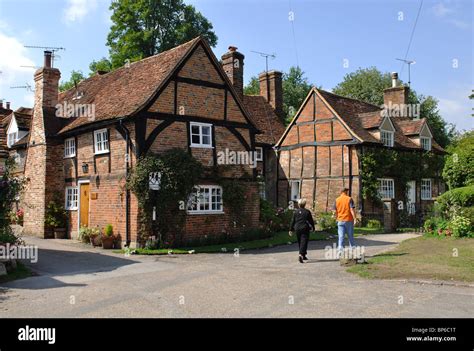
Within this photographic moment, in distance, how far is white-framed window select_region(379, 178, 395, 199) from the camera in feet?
85.4

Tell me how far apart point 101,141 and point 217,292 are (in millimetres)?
11415

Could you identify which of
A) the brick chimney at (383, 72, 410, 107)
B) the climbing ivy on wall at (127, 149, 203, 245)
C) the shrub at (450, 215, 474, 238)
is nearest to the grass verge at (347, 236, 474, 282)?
the shrub at (450, 215, 474, 238)

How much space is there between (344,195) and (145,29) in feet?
92.5

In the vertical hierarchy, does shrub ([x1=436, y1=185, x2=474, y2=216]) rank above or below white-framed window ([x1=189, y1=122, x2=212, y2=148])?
below

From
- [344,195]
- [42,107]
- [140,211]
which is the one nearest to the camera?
[344,195]

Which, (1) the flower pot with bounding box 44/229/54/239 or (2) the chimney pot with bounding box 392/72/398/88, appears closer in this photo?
(1) the flower pot with bounding box 44/229/54/239

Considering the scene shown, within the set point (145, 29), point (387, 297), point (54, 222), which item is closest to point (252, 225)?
point (54, 222)

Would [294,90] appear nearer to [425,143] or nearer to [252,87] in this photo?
[252,87]

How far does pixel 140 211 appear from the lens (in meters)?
16.2

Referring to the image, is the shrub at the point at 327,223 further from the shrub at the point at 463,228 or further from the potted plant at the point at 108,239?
the potted plant at the point at 108,239

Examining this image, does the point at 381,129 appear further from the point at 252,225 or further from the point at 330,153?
the point at 252,225

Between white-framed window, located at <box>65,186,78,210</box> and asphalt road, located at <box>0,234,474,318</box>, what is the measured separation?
7157 millimetres

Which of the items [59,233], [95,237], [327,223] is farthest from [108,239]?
[327,223]

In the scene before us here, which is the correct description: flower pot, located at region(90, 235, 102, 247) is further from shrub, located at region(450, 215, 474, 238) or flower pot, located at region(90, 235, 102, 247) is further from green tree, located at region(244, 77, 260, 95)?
green tree, located at region(244, 77, 260, 95)
